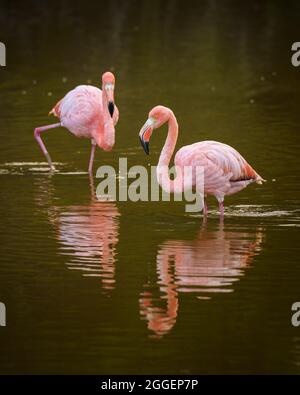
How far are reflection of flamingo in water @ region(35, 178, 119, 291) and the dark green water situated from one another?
2 cm

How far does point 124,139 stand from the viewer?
16.1 metres

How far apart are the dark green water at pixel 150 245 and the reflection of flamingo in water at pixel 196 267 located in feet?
0.05

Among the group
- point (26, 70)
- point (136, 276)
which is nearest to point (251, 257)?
point (136, 276)

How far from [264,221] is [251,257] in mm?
1220

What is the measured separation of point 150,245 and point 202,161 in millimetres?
1138

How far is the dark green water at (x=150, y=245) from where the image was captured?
8.07 meters

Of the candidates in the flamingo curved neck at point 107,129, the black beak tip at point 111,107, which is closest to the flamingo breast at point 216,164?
the black beak tip at point 111,107

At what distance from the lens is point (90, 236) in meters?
10.9

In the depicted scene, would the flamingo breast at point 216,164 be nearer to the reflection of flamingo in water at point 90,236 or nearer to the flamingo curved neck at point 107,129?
Result: the reflection of flamingo in water at point 90,236

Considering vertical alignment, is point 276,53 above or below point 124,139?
above

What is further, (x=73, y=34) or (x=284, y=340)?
(x=73, y=34)

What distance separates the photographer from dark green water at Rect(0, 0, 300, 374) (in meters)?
8.07

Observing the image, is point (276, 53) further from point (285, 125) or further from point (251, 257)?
point (251, 257)

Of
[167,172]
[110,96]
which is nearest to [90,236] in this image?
[167,172]
